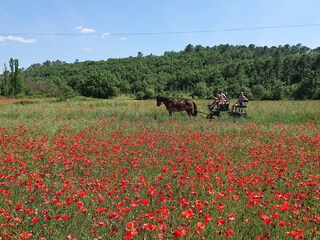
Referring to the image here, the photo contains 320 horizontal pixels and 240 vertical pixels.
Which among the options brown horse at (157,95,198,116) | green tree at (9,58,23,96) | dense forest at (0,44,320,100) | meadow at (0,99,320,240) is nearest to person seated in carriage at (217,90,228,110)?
brown horse at (157,95,198,116)

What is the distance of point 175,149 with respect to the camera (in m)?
8.57

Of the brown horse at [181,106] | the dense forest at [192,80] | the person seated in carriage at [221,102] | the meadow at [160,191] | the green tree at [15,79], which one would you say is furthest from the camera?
the green tree at [15,79]

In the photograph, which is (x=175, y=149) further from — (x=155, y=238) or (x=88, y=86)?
(x=88, y=86)

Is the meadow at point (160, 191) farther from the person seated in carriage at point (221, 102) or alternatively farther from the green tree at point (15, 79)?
the green tree at point (15, 79)

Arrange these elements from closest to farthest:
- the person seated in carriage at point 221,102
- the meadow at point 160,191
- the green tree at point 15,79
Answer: the meadow at point 160,191
the person seated in carriage at point 221,102
the green tree at point 15,79

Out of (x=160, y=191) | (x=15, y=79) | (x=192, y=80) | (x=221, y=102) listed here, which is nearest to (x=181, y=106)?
(x=221, y=102)

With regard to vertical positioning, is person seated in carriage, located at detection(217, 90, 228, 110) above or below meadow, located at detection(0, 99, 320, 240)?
above

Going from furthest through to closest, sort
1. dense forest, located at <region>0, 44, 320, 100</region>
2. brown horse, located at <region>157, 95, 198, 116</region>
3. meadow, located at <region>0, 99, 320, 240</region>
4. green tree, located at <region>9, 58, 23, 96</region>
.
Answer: green tree, located at <region>9, 58, 23, 96</region>, dense forest, located at <region>0, 44, 320, 100</region>, brown horse, located at <region>157, 95, 198, 116</region>, meadow, located at <region>0, 99, 320, 240</region>

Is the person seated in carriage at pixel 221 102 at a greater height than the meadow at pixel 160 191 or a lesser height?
greater

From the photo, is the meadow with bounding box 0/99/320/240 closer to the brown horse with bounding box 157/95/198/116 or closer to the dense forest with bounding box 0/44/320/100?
the brown horse with bounding box 157/95/198/116

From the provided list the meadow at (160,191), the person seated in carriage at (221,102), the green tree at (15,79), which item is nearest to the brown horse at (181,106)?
the person seated in carriage at (221,102)

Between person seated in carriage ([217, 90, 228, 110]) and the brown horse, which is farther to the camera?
the brown horse

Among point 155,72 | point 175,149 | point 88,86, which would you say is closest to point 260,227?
point 175,149

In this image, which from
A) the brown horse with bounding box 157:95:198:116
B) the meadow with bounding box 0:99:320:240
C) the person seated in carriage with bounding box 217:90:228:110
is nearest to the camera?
the meadow with bounding box 0:99:320:240
